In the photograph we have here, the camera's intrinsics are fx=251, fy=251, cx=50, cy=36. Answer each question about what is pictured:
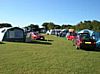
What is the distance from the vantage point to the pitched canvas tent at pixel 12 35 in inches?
1364

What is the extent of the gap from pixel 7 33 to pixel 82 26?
138 feet

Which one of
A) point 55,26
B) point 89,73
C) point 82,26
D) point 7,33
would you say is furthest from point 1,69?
point 55,26

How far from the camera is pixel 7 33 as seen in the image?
34844mm

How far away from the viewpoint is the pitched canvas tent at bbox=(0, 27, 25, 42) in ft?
114

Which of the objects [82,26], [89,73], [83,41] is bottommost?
[89,73]

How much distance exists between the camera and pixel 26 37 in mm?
35656

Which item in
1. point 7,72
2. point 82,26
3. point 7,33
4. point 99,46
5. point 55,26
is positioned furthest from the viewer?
point 55,26

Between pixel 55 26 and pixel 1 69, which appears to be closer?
pixel 1 69

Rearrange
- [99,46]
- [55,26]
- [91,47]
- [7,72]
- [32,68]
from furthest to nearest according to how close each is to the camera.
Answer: [55,26] < [99,46] < [91,47] < [32,68] < [7,72]

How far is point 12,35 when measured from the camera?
34.8 m

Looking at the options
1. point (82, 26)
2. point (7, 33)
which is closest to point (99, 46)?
point (7, 33)

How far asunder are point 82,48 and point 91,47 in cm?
92

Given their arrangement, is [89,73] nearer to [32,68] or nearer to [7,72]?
[32,68]

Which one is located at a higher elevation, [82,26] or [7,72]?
[82,26]
